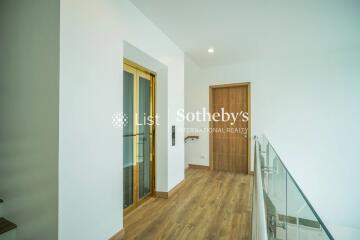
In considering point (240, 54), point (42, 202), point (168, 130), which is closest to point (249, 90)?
point (240, 54)

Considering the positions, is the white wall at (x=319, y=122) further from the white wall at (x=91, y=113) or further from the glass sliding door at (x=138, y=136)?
the white wall at (x=91, y=113)

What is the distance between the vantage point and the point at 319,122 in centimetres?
382

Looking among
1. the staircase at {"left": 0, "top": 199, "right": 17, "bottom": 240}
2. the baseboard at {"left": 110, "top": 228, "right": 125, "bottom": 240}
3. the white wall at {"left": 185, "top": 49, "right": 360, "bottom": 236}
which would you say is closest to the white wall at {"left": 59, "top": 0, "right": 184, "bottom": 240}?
the baseboard at {"left": 110, "top": 228, "right": 125, "bottom": 240}

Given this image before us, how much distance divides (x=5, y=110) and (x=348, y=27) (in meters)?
4.68

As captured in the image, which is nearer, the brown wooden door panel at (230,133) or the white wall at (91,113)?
the white wall at (91,113)

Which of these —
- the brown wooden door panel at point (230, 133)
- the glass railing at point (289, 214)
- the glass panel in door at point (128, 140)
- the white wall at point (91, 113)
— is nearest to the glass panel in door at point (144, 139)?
the glass panel in door at point (128, 140)

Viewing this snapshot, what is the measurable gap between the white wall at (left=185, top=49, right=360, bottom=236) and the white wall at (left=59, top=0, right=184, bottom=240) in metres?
3.45

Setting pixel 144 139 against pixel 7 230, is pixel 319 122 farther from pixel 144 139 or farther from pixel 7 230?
pixel 7 230

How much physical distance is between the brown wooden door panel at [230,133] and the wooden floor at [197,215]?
107cm

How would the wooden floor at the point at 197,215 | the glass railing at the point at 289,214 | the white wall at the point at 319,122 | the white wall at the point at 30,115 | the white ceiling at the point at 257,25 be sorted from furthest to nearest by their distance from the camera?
the white wall at the point at 319,122
the white ceiling at the point at 257,25
the wooden floor at the point at 197,215
the white wall at the point at 30,115
the glass railing at the point at 289,214

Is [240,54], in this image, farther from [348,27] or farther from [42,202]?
[42,202]

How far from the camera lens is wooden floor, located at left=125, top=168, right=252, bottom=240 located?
6.88 feet

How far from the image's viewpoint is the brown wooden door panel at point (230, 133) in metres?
4.62

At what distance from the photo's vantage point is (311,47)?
3594mm
